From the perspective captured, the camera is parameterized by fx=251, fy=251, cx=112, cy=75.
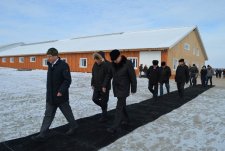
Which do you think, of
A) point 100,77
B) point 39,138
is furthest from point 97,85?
point 39,138

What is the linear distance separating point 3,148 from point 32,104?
425 cm

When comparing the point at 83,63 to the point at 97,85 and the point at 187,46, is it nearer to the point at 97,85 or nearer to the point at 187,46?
the point at 187,46

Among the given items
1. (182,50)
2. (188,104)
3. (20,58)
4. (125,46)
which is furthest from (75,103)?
(20,58)

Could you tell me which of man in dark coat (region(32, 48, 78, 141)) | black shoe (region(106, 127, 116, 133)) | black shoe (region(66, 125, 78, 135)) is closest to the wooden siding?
black shoe (region(106, 127, 116, 133))

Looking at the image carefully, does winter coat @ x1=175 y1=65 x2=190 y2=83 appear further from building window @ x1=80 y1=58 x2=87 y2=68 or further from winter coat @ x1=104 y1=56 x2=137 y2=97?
building window @ x1=80 y1=58 x2=87 y2=68

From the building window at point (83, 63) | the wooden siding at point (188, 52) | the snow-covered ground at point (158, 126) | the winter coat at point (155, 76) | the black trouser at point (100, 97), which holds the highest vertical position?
the wooden siding at point (188, 52)

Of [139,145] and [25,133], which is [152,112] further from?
[25,133]

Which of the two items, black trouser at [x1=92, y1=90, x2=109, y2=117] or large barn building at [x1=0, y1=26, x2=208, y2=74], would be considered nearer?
black trouser at [x1=92, y1=90, x2=109, y2=117]

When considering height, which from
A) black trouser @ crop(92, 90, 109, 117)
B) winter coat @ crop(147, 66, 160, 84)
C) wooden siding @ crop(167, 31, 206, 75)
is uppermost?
wooden siding @ crop(167, 31, 206, 75)

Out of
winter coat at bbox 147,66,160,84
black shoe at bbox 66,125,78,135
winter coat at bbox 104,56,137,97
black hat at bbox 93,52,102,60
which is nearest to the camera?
black shoe at bbox 66,125,78,135

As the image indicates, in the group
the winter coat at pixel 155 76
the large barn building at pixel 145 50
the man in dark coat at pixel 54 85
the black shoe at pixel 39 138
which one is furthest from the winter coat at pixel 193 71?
the black shoe at pixel 39 138

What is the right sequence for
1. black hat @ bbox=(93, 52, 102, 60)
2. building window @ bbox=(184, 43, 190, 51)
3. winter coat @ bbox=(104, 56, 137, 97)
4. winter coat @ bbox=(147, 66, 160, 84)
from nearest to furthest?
winter coat @ bbox=(104, 56, 137, 97) → black hat @ bbox=(93, 52, 102, 60) → winter coat @ bbox=(147, 66, 160, 84) → building window @ bbox=(184, 43, 190, 51)

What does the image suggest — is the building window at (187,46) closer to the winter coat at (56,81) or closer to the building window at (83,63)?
the building window at (83,63)

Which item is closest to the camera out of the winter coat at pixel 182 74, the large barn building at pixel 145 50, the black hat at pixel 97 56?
the black hat at pixel 97 56
